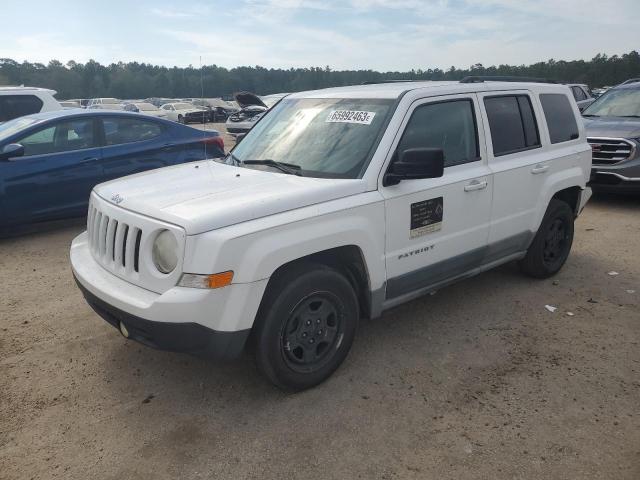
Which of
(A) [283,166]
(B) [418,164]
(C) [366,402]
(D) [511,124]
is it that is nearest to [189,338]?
(C) [366,402]

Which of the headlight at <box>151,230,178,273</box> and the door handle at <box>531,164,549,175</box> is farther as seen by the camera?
the door handle at <box>531,164,549,175</box>

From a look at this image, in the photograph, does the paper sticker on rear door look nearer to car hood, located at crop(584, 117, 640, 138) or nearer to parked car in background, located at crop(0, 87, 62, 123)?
car hood, located at crop(584, 117, 640, 138)

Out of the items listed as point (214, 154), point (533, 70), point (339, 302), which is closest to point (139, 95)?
point (533, 70)

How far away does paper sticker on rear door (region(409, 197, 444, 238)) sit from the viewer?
352 cm

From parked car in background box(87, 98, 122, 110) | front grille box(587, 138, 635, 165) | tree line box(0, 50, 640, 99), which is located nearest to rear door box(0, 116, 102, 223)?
front grille box(587, 138, 635, 165)

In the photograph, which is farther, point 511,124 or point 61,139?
point 61,139

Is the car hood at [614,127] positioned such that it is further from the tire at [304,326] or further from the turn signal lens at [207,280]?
the turn signal lens at [207,280]

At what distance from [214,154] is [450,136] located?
476 cm

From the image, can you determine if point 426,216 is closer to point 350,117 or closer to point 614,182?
point 350,117

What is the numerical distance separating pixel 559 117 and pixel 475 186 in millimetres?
1615

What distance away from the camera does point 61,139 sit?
658 centimetres

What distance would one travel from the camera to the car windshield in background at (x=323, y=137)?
11.2 ft

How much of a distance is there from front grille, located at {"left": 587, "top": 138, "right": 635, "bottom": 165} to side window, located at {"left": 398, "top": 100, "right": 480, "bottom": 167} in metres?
4.76

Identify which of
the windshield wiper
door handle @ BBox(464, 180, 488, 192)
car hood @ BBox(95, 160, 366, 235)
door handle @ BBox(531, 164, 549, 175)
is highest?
the windshield wiper
